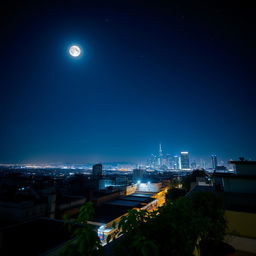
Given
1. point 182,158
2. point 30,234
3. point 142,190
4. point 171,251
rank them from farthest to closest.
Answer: point 182,158
point 142,190
point 30,234
point 171,251

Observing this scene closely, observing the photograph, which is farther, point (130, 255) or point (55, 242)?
point (55, 242)

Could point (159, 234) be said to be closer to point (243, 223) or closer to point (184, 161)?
point (243, 223)

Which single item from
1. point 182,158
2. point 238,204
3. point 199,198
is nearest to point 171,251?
point 199,198

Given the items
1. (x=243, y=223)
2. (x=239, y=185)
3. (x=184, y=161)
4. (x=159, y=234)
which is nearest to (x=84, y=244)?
(x=159, y=234)

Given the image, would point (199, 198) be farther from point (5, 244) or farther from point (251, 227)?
point (5, 244)

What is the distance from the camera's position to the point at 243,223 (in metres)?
6.14

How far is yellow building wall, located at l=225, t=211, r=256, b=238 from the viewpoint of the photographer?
19.7 feet

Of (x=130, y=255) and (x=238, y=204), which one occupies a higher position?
(x=130, y=255)

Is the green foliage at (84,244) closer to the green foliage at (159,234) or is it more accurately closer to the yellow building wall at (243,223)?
the green foliage at (159,234)

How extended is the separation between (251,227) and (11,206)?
2202cm

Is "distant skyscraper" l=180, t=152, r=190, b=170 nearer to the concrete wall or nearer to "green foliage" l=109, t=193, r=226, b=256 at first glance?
the concrete wall

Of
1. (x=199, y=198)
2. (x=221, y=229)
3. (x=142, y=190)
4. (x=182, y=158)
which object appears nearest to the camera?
(x=221, y=229)

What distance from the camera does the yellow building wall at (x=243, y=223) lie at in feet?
19.7

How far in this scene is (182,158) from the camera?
16812cm
